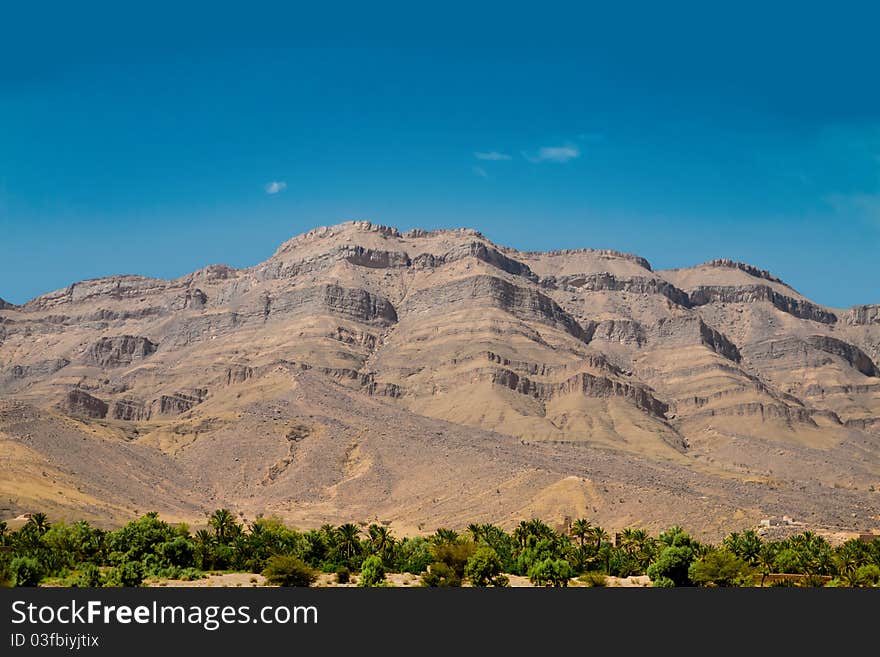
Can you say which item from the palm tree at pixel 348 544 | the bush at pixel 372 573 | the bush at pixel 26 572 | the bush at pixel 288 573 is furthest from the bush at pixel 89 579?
the palm tree at pixel 348 544

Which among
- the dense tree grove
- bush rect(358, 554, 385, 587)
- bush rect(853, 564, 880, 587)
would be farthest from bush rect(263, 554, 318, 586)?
bush rect(853, 564, 880, 587)

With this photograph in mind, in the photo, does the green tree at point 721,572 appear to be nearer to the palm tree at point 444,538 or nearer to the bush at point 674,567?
the bush at point 674,567

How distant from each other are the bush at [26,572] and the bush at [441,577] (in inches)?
1111

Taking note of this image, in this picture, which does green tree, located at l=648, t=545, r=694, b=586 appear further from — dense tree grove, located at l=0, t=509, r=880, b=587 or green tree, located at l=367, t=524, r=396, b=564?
green tree, located at l=367, t=524, r=396, b=564

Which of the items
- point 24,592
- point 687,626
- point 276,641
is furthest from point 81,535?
point 687,626

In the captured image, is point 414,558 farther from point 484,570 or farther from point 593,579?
point 593,579

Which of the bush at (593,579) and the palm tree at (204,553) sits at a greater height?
the palm tree at (204,553)

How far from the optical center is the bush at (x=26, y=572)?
279ft

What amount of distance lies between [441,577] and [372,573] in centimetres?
528

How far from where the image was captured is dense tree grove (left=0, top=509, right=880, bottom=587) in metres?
91.2

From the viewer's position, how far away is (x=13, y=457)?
166000mm

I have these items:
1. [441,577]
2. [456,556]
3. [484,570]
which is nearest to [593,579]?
[484,570]

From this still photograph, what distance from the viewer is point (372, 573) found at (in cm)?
9250

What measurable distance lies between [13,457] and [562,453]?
8480cm
